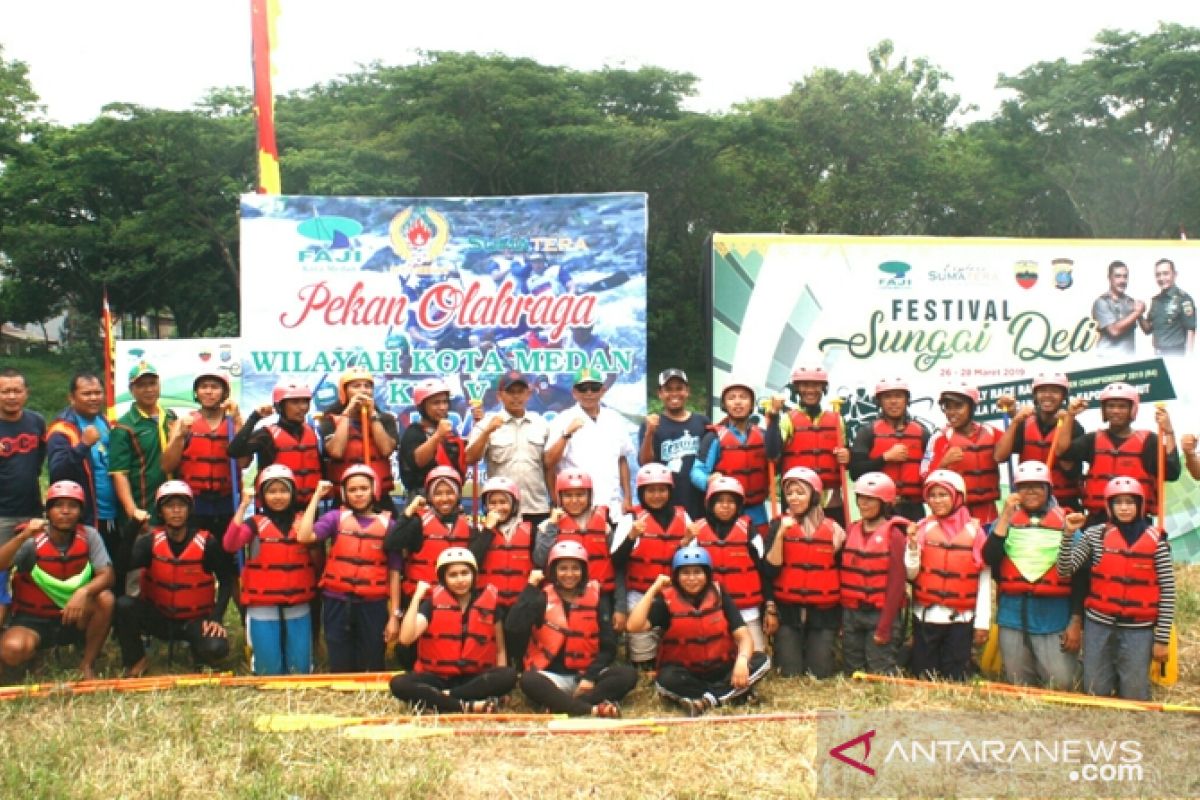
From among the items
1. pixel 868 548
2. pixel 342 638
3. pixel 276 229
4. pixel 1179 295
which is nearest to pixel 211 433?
pixel 342 638

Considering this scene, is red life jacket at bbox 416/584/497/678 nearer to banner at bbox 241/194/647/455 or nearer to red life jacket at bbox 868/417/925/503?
red life jacket at bbox 868/417/925/503

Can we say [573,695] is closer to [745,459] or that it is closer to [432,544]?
[432,544]

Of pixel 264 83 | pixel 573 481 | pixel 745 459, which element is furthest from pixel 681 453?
pixel 264 83

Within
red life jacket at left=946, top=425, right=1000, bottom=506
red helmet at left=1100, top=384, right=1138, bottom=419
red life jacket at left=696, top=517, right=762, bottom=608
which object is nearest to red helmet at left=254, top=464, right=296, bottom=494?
red life jacket at left=696, top=517, right=762, bottom=608

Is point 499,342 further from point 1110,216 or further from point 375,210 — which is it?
point 1110,216

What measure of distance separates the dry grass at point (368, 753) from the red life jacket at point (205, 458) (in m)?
1.44

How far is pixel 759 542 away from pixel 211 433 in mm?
3820

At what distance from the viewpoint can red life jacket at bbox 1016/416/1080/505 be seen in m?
8.10

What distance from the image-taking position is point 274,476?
7.66m

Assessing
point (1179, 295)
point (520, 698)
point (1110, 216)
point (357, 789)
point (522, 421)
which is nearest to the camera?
point (357, 789)

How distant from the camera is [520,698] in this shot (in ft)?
24.0

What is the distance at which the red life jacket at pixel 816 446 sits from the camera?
824 centimetres

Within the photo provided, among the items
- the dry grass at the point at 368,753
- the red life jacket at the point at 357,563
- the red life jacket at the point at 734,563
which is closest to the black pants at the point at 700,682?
the dry grass at the point at 368,753

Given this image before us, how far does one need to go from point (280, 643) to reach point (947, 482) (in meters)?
4.49
